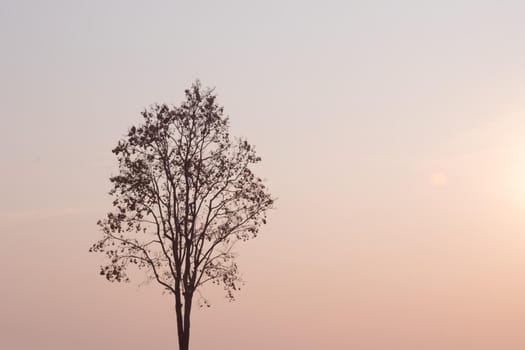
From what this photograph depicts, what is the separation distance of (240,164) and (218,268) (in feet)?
23.1

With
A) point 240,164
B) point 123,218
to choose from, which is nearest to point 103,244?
point 123,218

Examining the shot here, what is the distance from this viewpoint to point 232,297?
2281 inches

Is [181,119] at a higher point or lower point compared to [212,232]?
higher

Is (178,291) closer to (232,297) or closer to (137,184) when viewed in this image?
(232,297)

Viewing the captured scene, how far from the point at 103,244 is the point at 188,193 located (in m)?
6.56

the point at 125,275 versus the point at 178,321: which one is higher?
the point at 125,275

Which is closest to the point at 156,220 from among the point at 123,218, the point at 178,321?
the point at 123,218

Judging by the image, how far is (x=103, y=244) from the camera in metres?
58.5

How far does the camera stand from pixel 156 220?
5766 centimetres

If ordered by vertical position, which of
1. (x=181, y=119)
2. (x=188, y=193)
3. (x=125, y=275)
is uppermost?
(x=181, y=119)

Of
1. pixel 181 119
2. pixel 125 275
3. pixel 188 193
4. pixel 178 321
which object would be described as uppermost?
pixel 181 119

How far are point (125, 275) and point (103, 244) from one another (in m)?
2.49

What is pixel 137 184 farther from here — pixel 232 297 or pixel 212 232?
pixel 232 297

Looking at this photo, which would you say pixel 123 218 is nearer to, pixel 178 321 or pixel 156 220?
pixel 156 220
